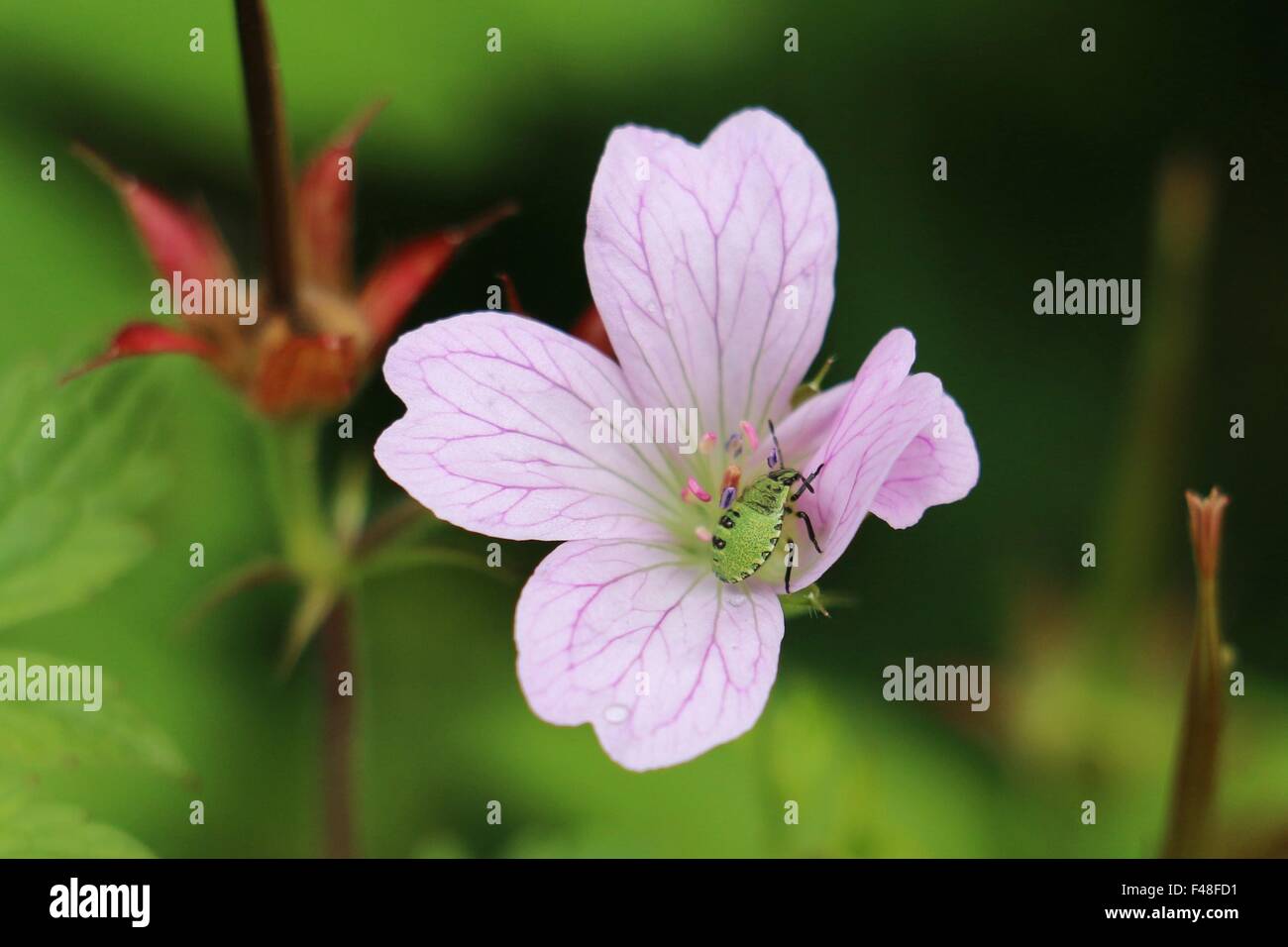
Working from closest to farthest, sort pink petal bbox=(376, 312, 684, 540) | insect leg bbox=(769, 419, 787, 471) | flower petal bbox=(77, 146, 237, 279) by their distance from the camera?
pink petal bbox=(376, 312, 684, 540), insect leg bbox=(769, 419, 787, 471), flower petal bbox=(77, 146, 237, 279)

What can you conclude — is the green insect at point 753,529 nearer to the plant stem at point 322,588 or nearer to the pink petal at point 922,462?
the pink petal at point 922,462

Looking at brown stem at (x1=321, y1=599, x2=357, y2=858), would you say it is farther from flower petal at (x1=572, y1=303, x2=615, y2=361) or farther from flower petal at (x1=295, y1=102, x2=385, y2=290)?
flower petal at (x1=572, y1=303, x2=615, y2=361)

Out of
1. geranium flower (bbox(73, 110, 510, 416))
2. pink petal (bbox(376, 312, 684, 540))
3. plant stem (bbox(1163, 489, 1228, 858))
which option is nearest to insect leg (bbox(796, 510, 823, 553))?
pink petal (bbox(376, 312, 684, 540))

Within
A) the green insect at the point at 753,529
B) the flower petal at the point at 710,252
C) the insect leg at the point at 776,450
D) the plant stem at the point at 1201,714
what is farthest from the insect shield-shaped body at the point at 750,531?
the plant stem at the point at 1201,714

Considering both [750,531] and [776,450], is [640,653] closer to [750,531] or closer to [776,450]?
[750,531]

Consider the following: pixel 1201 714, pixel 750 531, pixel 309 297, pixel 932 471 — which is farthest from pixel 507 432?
pixel 1201 714

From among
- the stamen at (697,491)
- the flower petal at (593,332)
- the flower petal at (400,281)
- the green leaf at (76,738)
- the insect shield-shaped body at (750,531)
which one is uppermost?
the flower petal at (400,281)
